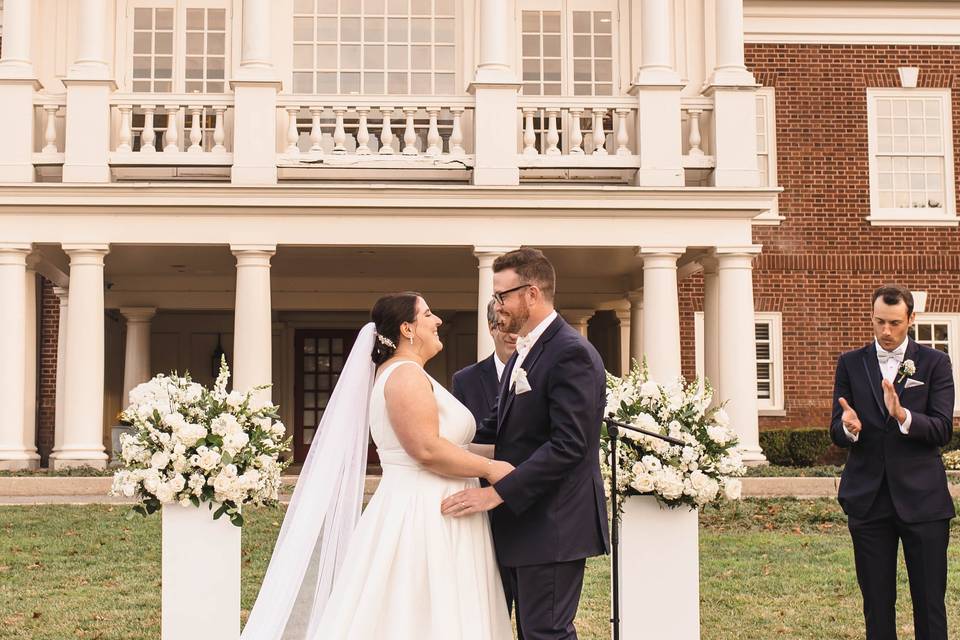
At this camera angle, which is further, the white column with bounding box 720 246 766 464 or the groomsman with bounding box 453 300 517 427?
the white column with bounding box 720 246 766 464

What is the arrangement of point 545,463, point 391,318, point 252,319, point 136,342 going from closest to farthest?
point 545,463 → point 391,318 → point 252,319 → point 136,342

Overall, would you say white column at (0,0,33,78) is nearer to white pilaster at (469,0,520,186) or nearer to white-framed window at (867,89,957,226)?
white pilaster at (469,0,520,186)

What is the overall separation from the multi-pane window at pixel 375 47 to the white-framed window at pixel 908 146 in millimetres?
7964

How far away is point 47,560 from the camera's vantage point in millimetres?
11180

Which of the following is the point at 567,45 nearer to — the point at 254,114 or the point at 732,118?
the point at 732,118

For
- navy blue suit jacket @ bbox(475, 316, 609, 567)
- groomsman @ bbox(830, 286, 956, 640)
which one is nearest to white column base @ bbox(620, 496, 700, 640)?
groomsman @ bbox(830, 286, 956, 640)

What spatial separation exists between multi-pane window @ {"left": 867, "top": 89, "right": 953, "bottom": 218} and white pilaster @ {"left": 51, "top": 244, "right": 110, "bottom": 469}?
13423mm

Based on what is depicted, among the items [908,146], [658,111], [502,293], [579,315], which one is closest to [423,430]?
[502,293]

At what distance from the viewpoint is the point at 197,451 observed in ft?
23.4

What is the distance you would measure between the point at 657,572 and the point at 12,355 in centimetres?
1189

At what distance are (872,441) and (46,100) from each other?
13869mm

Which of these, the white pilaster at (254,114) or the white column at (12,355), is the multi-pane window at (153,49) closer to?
the white pilaster at (254,114)

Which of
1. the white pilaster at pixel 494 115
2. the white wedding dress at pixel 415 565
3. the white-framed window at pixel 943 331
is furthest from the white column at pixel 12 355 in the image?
the white-framed window at pixel 943 331

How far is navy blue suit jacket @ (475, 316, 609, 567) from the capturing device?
17.0ft
